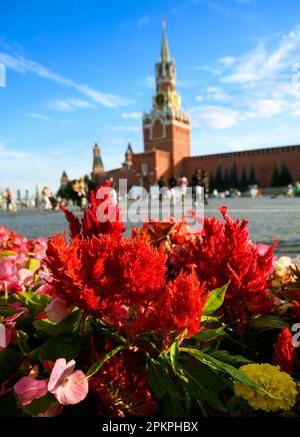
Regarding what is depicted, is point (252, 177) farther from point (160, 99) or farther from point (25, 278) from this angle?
point (25, 278)

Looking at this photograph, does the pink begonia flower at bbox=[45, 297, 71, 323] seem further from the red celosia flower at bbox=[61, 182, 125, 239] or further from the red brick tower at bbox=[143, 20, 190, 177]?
the red brick tower at bbox=[143, 20, 190, 177]

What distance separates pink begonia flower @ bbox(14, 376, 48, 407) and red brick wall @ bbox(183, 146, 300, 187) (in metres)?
48.7

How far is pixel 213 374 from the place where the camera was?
2.39 feet

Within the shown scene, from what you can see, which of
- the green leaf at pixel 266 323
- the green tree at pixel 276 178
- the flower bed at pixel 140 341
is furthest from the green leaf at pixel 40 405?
the green tree at pixel 276 178

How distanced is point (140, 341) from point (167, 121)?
60.1m

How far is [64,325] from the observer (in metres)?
0.78

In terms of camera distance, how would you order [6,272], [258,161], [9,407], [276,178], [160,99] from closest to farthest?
[9,407] < [6,272] < [276,178] < [258,161] < [160,99]

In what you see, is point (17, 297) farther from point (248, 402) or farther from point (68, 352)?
point (248, 402)

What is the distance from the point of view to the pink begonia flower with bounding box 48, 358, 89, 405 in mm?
650

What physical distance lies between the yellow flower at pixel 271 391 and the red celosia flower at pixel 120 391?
0.16 meters

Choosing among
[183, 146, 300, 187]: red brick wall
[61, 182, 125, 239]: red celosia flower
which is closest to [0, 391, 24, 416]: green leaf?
[61, 182, 125, 239]: red celosia flower

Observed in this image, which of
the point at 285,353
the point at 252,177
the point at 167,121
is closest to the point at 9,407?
the point at 285,353

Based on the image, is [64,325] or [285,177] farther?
A: [285,177]

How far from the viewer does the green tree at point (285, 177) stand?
4594cm
